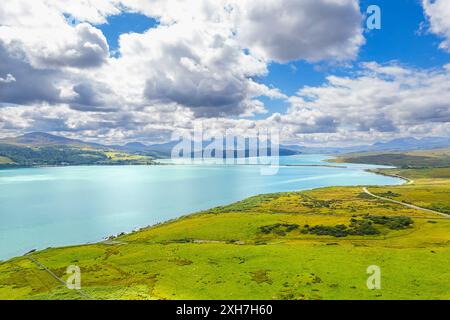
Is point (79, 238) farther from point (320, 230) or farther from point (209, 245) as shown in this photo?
point (320, 230)

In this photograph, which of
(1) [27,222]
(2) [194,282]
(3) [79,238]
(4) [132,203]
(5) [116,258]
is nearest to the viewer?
(2) [194,282]

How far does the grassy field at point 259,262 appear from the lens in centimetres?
5303

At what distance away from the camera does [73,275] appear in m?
67.2

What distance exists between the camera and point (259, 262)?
223 ft

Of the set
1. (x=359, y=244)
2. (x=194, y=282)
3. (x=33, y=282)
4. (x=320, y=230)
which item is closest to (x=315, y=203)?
(x=320, y=230)

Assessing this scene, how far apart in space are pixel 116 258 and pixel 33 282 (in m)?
18.7

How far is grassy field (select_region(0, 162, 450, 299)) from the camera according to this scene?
53031 millimetres
